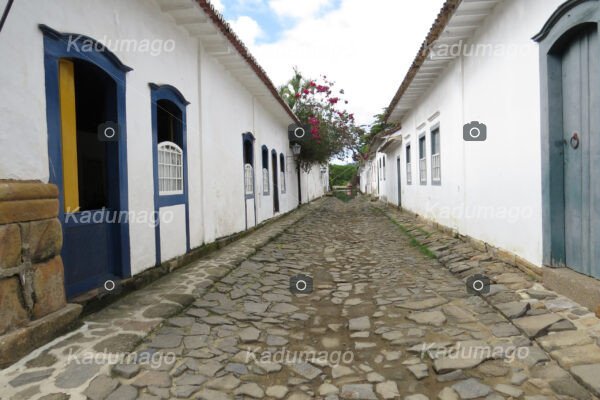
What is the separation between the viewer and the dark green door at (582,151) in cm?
353

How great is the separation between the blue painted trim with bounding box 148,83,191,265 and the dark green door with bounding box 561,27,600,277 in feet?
15.4

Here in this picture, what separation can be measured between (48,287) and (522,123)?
5169mm

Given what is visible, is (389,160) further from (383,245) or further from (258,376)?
(258,376)

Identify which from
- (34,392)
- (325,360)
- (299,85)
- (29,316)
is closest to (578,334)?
(325,360)

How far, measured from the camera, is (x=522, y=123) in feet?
15.7

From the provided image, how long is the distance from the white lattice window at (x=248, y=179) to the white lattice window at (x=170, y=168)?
3476 millimetres

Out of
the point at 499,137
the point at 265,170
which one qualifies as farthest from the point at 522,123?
the point at 265,170

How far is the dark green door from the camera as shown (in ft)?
11.6

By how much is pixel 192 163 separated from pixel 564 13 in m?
5.11

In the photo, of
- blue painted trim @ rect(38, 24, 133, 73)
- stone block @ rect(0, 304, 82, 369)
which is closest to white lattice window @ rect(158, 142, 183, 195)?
blue painted trim @ rect(38, 24, 133, 73)

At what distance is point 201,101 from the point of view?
6.75m

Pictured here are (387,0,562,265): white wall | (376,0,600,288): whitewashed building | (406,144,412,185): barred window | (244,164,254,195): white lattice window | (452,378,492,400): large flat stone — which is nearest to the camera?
(452,378,492,400): large flat stone

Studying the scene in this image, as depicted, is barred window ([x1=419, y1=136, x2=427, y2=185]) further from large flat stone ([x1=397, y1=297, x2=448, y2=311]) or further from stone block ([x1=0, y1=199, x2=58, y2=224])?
stone block ([x1=0, y1=199, x2=58, y2=224])

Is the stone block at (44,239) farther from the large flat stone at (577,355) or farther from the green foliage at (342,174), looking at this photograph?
the green foliage at (342,174)
